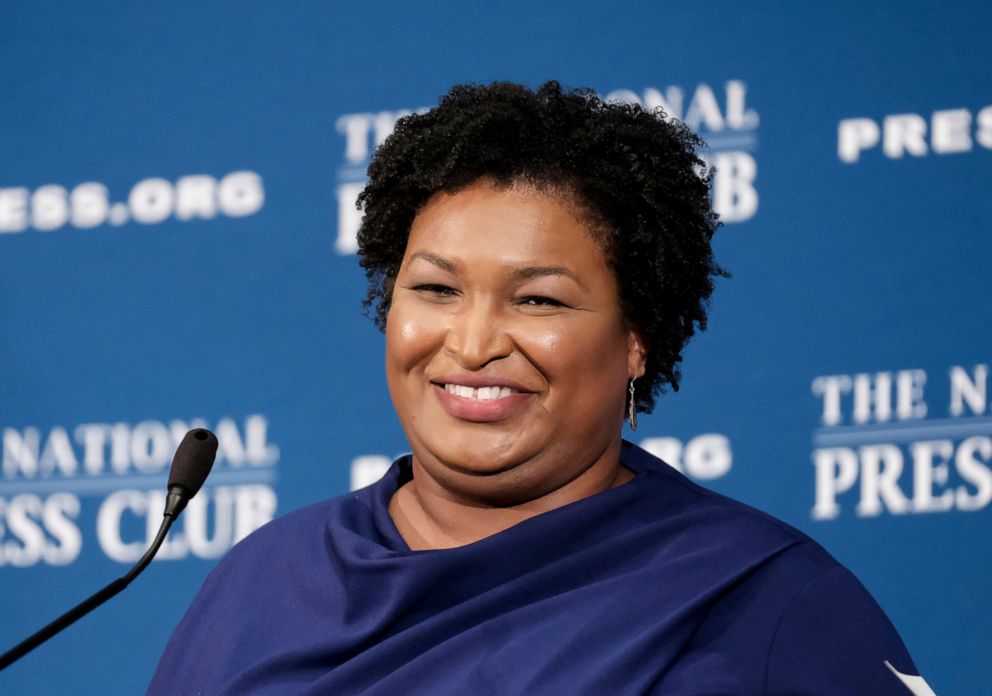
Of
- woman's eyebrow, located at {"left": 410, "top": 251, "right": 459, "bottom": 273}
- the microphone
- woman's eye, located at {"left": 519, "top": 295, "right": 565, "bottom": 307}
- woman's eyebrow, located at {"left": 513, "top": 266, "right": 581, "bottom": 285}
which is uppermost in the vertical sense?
woman's eyebrow, located at {"left": 410, "top": 251, "right": 459, "bottom": 273}

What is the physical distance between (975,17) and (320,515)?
140 centimetres

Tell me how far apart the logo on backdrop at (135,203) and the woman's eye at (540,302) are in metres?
1.22

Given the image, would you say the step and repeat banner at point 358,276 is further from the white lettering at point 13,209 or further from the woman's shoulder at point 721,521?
the woman's shoulder at point 721,521

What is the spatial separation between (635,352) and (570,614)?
0.38 m

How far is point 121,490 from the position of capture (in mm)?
2871

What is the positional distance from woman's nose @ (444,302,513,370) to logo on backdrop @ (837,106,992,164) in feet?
3.41

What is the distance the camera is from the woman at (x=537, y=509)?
5.45 ft

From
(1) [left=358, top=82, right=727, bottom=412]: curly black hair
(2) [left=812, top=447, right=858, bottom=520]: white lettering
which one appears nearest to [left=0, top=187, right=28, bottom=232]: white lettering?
(1) [left=358, top=82, right=727, bottom=412]: curly black hair

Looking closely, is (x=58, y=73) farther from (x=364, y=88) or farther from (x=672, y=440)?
(x=672, y=440)

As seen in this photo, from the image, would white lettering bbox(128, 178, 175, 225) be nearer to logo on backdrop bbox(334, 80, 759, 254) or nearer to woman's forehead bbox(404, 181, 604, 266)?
logo on backdrop bbox(334, 80, 759, 254)

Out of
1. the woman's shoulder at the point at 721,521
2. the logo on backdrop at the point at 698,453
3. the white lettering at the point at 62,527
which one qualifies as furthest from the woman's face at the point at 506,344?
the white lettering at the point at 62,527

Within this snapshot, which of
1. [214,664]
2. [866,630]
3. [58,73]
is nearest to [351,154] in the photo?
[58,73]

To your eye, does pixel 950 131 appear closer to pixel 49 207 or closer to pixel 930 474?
pixel 930 474

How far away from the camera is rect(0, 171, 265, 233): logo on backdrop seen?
2.91 meters
